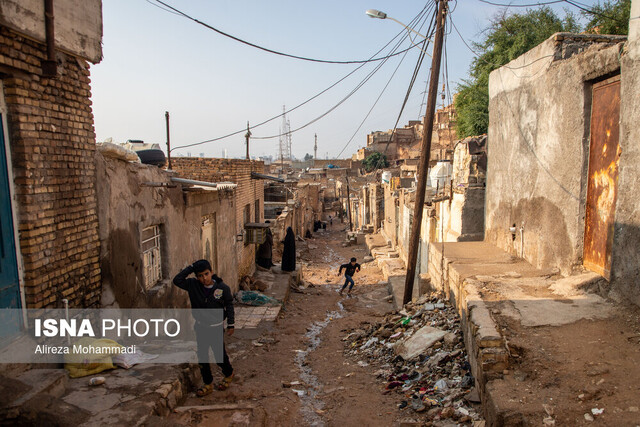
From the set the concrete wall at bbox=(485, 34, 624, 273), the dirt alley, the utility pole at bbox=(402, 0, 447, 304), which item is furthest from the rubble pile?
the concrete wall at bbox=(485, 34, 624, 273)

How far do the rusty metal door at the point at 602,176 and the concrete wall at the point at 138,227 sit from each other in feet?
19.6

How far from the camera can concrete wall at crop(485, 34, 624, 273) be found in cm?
557

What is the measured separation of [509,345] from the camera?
4238 millimetres

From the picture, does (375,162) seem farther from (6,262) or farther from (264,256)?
(6,262)

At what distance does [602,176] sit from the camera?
5.31 meters

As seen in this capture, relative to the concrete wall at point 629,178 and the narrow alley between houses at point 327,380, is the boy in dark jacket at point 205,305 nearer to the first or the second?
the narrow alley between houses at point 327,380

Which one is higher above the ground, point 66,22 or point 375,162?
point 375,162

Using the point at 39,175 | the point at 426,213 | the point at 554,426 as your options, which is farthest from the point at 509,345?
the point at 426,213

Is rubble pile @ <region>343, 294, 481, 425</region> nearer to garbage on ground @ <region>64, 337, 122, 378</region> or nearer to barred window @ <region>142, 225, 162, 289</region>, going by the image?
garbage on ground @ <region>64, 337, 122, 378</region>

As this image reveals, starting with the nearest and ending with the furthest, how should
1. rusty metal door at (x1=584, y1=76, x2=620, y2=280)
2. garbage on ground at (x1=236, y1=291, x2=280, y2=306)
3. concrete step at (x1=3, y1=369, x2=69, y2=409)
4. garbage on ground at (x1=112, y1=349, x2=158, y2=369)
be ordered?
concrete step at (x1=3, y1=369, x2=69, y2=409)
garbage on ground at (x1=112, y1=349, x2=158, y2=369)
rusty metal door at (x1=584, y1=76, x2=620, y2=280)
garbage on ground at (x1=236, y1=291, x2=280, y2=306)

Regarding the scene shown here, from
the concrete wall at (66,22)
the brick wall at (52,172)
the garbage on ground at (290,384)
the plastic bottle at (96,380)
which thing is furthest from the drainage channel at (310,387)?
the concrete wall at (66,22)

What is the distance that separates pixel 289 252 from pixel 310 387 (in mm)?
8642

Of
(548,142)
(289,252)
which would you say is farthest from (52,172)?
(289,252)

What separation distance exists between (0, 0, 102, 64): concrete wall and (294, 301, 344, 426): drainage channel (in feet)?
16.1
